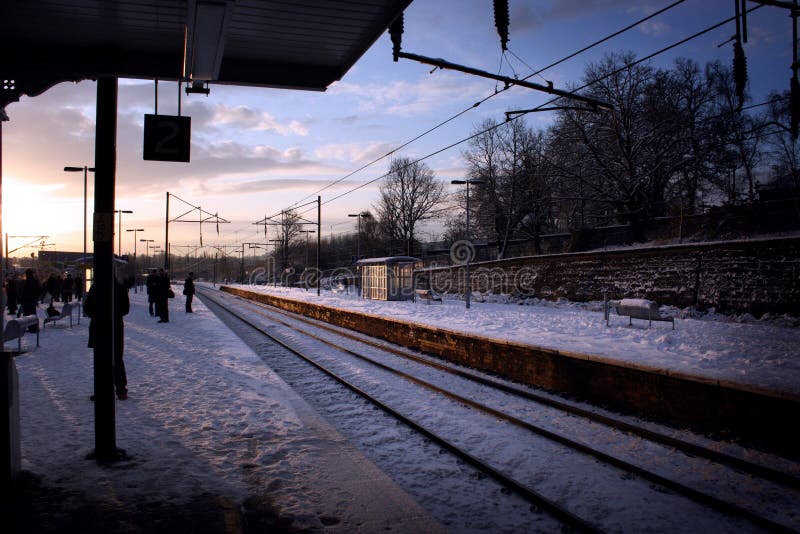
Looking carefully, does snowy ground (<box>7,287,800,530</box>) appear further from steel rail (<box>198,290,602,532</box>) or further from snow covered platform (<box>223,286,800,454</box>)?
steel rail (<box>198,290,602,532</box>)

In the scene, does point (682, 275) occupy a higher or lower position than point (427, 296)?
higher

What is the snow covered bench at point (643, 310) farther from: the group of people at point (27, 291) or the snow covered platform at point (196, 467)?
the group of people at point (27, 291)

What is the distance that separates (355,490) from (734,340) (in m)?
11.6

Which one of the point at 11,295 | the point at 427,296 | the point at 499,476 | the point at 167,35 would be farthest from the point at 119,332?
the point at 427,296

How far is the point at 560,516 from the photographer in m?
4.20

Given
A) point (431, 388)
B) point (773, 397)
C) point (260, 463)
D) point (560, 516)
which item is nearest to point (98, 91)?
point (260, 463)

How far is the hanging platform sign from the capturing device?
5504 millimetres

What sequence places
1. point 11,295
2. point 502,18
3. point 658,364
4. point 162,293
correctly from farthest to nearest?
point 11,295 → point 162,293 → point 658,364 → point 502,18

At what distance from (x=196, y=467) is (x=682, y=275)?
20472 millimetres

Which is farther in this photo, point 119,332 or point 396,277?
point 396,277

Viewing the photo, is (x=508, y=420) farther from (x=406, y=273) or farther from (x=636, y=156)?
(x=636, y=156)

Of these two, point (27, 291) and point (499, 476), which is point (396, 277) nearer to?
point (27, 291)

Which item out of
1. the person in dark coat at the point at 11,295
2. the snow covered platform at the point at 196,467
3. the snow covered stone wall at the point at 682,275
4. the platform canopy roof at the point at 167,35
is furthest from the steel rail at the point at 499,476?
the person in dark coat at the point at 11,295

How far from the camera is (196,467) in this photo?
16.4 ft
